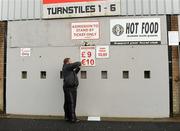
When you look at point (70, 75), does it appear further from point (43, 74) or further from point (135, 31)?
point (135, 31)

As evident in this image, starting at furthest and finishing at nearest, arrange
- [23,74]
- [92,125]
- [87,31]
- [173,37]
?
[23,74]
[87,31]
[173,37]
[92,125]

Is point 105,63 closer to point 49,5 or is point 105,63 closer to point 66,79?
point 66,79

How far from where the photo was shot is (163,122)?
26.8 feet

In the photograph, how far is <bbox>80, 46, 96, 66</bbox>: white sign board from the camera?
902 cm

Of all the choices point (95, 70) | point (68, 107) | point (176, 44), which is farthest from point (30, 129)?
point (176, 44)

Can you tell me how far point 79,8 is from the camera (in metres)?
9.15

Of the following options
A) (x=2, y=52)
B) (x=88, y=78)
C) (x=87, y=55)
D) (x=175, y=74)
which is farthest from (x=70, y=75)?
(x=175, y=74)

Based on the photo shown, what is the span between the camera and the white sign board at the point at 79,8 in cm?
899

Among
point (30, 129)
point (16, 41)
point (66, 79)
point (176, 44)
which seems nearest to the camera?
point (30, 129)

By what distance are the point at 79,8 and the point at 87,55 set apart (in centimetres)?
155

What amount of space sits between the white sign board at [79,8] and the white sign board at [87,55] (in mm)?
1091

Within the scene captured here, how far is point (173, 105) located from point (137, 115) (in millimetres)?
1170

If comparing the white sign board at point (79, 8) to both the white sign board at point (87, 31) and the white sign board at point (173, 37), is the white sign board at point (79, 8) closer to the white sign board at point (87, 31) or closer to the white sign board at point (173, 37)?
the white sign board at point (87, 31)

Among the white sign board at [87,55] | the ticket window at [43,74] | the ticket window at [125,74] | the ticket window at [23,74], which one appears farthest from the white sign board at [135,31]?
Answer: the ticket window at [23,74]
